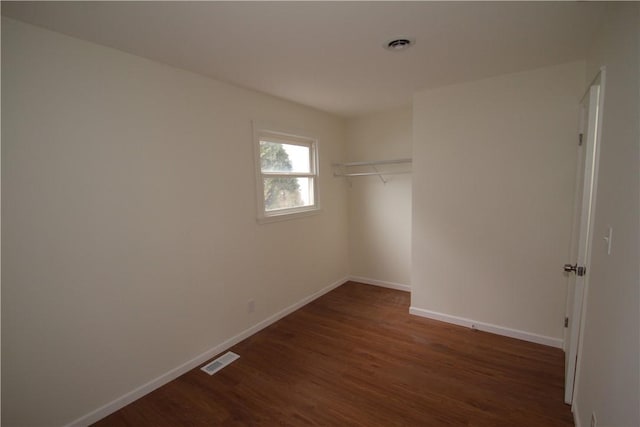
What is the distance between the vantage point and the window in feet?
10.0

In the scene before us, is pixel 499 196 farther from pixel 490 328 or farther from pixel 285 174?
pixel 285 174

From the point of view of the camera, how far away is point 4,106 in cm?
153

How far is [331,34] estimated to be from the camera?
5.86 feet

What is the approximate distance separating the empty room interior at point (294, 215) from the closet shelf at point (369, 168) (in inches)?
28.4

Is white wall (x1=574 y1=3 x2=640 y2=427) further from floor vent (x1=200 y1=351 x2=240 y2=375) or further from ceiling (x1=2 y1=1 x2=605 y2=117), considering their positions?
floor vent (x1=200 y1=351 x2=240 y2=375)

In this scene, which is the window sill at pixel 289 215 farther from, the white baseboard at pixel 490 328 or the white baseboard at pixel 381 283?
the white baseboard at pixel 490 328

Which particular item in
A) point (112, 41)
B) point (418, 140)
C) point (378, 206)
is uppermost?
point (112, 41)

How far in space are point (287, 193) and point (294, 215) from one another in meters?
0.27

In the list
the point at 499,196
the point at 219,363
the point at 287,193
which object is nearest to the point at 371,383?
the point at 219,363

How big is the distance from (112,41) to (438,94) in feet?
8.66

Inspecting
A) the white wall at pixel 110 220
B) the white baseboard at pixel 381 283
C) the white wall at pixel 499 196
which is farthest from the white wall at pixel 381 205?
the white wall at pixel 110 220

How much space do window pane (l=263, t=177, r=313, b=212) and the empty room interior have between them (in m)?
0.05

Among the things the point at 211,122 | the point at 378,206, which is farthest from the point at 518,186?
the point at 211,122

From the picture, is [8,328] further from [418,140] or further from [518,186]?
[518,186]
